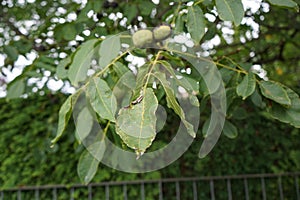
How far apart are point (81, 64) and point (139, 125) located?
35 cm

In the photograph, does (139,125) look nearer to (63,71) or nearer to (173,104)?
(173,104)

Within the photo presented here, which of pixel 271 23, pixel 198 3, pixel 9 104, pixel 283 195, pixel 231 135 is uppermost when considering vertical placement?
pixel 198 3

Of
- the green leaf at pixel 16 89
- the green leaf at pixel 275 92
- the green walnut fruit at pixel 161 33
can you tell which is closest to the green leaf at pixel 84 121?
the green walnut fruit at pixel 161 33

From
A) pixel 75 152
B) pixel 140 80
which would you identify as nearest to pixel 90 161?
pixel 140 80

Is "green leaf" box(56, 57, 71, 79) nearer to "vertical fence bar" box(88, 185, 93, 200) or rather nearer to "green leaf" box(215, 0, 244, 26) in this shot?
"green leaf" box(215, 0, 244, 26)

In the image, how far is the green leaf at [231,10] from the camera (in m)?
1.11

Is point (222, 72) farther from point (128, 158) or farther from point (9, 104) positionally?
point (9, 104)

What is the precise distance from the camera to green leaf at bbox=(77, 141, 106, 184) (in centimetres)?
131

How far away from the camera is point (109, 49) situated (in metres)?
1.12

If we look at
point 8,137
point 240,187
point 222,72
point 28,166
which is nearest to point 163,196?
point 240,187

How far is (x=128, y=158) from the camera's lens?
1.63 metres

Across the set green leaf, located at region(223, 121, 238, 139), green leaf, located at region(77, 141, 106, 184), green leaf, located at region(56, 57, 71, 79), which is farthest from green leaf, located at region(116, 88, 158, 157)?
green leaf, located at region(223, 121, 238, 139)

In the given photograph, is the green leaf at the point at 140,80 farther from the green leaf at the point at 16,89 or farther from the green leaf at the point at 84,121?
the green leaf at the point at 16,89

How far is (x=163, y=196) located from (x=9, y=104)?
4.08 feet
